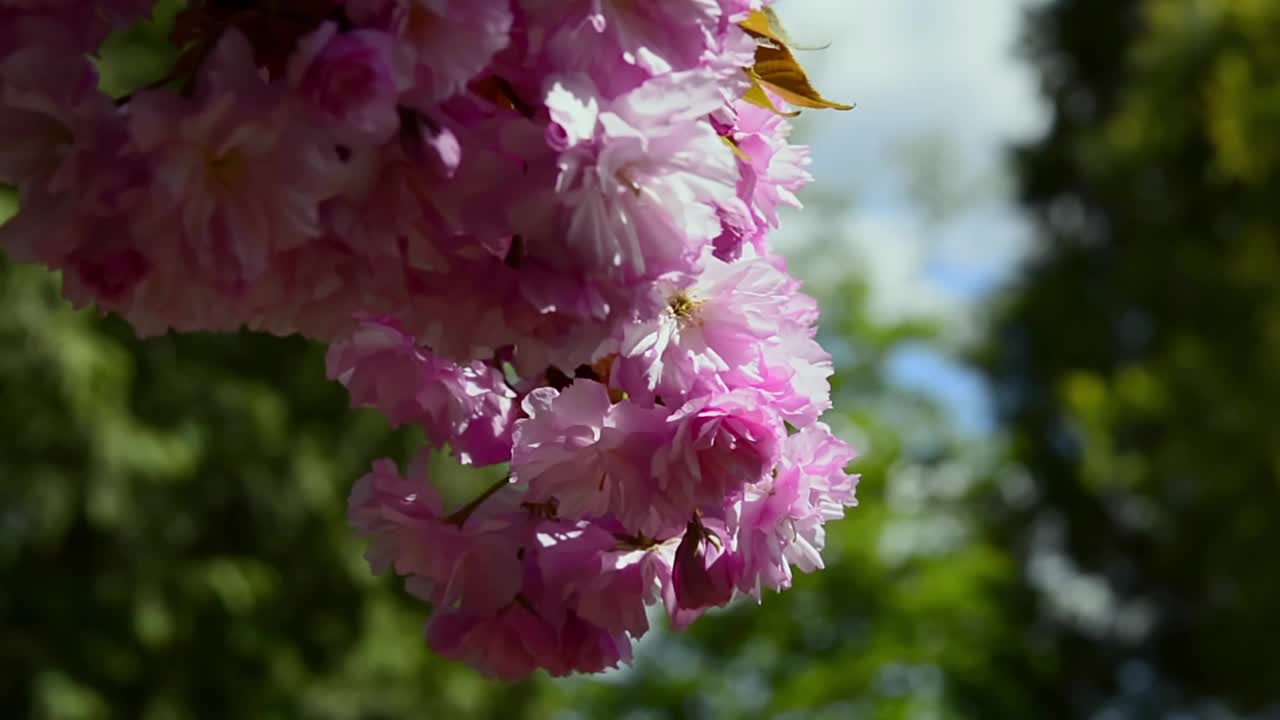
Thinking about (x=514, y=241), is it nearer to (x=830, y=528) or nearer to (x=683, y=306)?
(x=683, y=306)

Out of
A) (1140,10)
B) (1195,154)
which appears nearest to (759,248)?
(1195,154)

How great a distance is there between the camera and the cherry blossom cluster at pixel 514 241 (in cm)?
101

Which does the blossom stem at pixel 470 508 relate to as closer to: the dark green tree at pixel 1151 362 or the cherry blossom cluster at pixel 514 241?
the cherry blossom cluster at pixel 514 241

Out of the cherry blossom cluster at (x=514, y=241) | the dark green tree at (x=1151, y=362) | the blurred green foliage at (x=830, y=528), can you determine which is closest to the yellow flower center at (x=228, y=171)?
the cherry blossom cluster at (x=514, y=241)

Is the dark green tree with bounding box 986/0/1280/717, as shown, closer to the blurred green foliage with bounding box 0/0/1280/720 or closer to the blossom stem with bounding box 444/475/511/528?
the blurred green foliage with bounding box 0/0/1280/720

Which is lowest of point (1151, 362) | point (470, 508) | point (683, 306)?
point (1151, 362)

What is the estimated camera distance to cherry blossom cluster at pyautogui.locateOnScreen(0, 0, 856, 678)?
3.31ft

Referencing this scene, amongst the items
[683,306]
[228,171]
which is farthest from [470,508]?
[228,171]

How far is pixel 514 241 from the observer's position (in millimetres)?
1123

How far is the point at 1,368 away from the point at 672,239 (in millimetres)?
12143

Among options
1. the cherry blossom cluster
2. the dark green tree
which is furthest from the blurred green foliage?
the cherry blossom cluster

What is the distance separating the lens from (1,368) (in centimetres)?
1203

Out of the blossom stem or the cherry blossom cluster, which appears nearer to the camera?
the cherry blossom cluster

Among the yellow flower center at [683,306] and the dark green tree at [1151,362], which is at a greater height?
the yellow flower center at [683,306]
